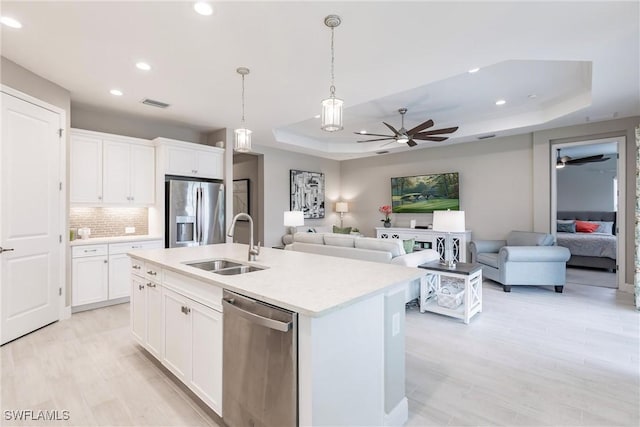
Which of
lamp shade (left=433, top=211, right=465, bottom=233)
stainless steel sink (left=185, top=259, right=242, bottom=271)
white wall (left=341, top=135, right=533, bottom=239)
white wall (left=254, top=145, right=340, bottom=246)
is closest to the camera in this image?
stainless steel sink (left=185, top=259, right=242, bottom=271)

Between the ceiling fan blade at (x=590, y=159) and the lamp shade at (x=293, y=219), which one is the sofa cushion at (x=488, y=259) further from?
the ceiling fan blade at (x=590, y=159)

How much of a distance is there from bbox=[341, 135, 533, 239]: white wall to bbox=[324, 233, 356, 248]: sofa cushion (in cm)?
360

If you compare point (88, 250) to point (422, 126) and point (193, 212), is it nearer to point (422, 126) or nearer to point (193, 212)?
point (193, 212)

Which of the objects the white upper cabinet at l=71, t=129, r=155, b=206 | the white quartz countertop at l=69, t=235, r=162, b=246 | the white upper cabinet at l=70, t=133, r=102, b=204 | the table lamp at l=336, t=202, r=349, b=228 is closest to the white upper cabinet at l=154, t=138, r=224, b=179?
the white upper cabinet at l=71, t=129, r=155, b=206

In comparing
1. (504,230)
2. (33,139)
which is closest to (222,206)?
(33,139)

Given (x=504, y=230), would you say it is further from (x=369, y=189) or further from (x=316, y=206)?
(x=316, y=206)

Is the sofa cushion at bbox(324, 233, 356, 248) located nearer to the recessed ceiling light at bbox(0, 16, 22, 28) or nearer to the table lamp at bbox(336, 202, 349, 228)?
the recessed ceiling light at bbox(0, 16, 22, 28)

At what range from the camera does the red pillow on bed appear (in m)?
7.24

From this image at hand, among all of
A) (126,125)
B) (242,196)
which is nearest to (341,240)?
(126,125)

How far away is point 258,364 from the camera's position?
150 cm

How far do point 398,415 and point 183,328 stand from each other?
1478 millimetres

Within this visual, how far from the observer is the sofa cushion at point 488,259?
510 cm

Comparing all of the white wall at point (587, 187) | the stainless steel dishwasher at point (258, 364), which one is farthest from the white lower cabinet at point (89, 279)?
the white wall at point (587, 187)

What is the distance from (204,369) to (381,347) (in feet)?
3.55
